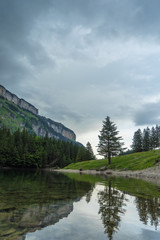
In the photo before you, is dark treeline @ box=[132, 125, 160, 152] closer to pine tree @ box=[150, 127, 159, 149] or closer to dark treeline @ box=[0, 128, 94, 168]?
pine tree @ box=[150, 127, 159, 149]

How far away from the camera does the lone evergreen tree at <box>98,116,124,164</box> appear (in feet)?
204

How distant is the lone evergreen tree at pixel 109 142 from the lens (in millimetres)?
62125

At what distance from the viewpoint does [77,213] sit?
780 centimetres

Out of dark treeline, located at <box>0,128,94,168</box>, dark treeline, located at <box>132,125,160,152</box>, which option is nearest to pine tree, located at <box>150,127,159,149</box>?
dark treeline, located at <box>132,125,160,152</box>

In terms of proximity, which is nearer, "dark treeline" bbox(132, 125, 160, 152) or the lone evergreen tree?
the lone evergreen tree

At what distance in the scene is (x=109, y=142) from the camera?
208 feet

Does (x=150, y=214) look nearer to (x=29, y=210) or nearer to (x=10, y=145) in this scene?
(x=29, y=210)

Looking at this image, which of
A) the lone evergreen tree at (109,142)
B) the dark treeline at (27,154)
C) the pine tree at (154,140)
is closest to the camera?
the lone evergreen tree at (109,142)

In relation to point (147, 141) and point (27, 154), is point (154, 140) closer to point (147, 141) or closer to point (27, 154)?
point (147, 141)

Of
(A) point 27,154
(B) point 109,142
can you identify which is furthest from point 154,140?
(A) point 27,154

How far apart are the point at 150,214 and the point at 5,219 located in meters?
6.15

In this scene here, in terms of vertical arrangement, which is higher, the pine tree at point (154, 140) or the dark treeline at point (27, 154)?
the pine tree at point (154, 140)

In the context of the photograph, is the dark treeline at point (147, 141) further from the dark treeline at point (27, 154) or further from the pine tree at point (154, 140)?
the dark treeline at point (27, 154)

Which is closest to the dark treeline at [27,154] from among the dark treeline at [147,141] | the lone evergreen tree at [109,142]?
the dark treeline at [147,141]
